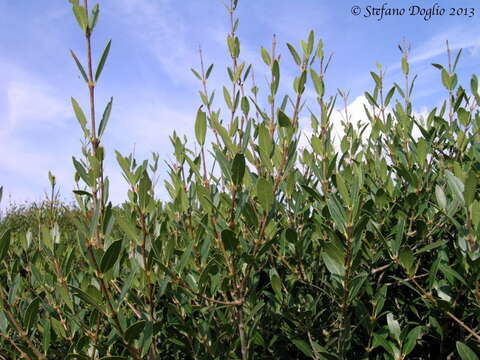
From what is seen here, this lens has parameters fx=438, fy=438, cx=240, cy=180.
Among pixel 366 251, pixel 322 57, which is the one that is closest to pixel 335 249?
pixel 366 251

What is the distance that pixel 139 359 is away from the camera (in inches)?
50.9

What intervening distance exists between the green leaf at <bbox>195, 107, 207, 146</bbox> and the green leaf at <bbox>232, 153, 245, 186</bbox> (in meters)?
0.29

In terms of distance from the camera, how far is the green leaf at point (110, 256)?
119cm

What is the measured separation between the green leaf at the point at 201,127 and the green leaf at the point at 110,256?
1.88ft

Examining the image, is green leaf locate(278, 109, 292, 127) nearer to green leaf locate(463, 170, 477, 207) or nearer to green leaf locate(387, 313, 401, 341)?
green leaf locate(463, 170, 477, 207)

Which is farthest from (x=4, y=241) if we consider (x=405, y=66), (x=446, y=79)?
(x=405, y=66)

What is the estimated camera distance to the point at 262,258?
1889mm

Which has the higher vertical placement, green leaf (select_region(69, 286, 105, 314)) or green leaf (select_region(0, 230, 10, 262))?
green leaf (select_region(0, 230, 10, 262))

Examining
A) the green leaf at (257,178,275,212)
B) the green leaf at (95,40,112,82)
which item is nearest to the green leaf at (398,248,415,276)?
the green leaf at (257,178,275,212)

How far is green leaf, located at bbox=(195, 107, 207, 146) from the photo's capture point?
161 centimetres

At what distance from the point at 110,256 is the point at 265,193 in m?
0.50

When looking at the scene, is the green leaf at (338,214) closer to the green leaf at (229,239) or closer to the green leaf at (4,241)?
the green leaf at (229,239)

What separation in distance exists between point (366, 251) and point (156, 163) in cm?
144

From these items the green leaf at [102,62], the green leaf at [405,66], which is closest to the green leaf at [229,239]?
the green leaf at [102,62]
